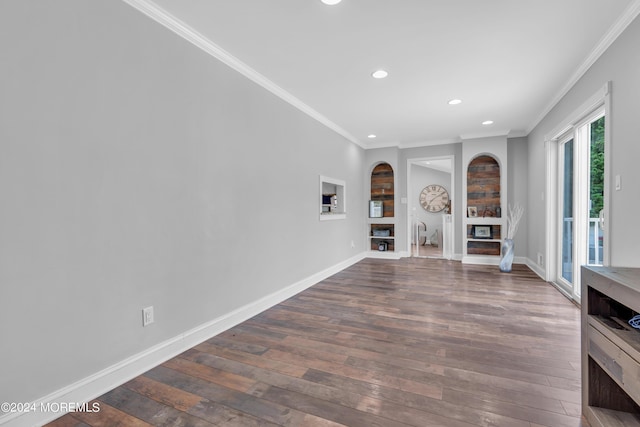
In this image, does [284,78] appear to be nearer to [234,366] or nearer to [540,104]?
[234,366]

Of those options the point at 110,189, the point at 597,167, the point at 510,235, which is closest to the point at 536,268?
the point at 510,235

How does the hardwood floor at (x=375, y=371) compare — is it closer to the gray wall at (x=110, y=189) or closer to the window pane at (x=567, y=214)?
the gray wall at (x=110, y=189)

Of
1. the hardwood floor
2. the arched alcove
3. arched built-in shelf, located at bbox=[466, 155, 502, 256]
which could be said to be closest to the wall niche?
arched built-in shelf, located at bbox=[466, 155, 502, 256]

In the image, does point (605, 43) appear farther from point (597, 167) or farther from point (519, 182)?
point (519, 182)

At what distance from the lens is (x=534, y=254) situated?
5070 mm

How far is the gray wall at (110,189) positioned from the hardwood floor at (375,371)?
0.40 meters

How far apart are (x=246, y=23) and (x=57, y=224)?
6.14 ft

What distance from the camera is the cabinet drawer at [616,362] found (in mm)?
1162

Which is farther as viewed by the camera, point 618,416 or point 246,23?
point 246,23

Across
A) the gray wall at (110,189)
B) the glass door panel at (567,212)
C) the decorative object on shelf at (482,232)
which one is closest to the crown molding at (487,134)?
the glass door panel at (567,212)

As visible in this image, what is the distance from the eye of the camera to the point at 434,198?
9109mm

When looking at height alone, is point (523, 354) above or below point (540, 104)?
below

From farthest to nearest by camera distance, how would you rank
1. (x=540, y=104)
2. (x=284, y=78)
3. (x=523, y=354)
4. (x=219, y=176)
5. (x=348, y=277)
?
1. (x=348, y=277)
2. (x=540, y=104)
3. (x=284, y=78)
4. (x=219, y=176)
5. (x=523, y=354)

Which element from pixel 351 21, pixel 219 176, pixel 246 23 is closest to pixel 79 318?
pixel 219 176
